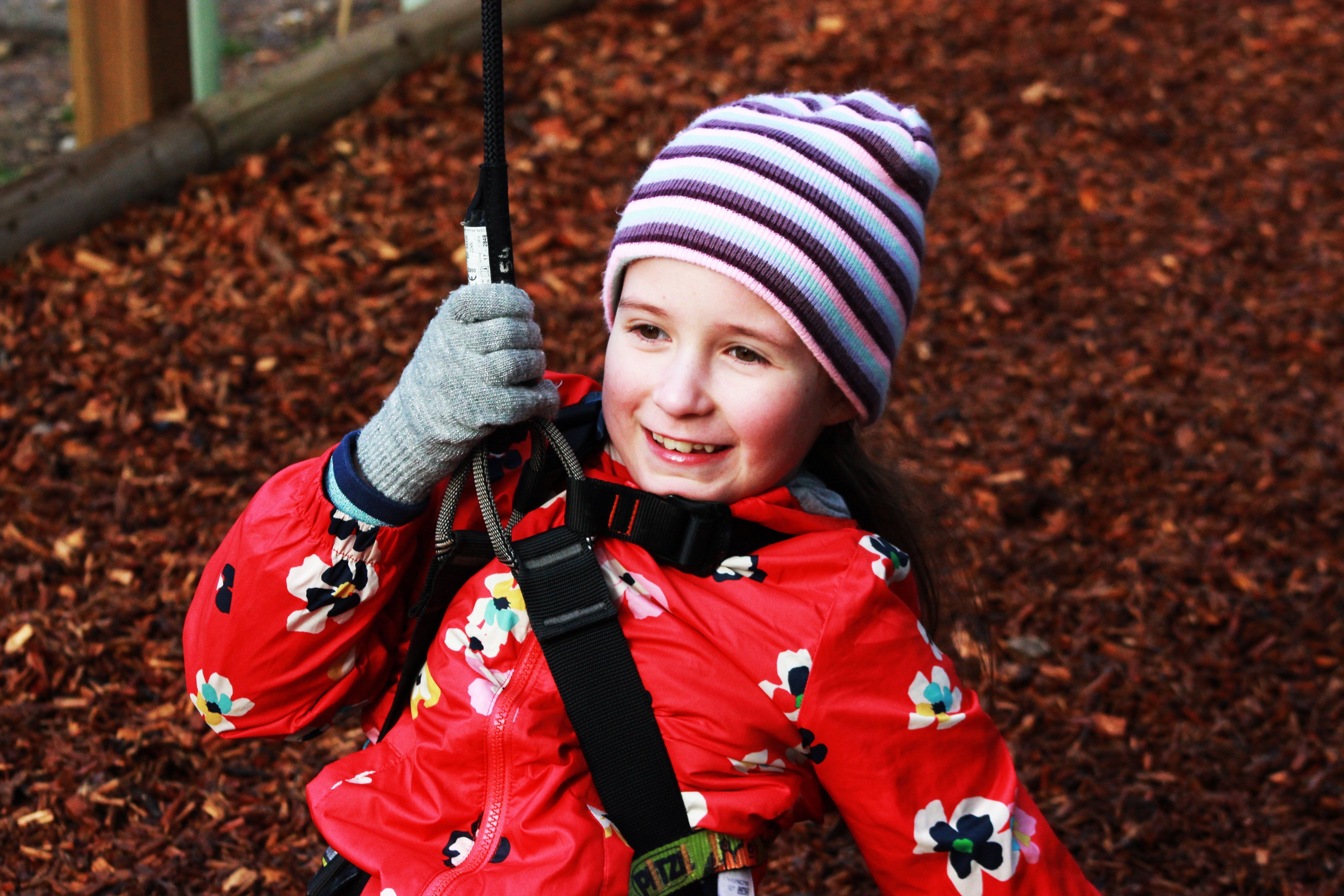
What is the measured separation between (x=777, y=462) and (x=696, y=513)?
17cm

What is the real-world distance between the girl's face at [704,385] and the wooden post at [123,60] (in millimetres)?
3291

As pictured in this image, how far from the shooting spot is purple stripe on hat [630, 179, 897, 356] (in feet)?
6.48

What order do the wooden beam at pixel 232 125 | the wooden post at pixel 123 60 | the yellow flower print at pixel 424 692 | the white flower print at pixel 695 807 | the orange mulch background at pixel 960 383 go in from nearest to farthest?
1. the white flower print at pixel 695 807
2. the yellow flower print at pixel 424 692
3. the orange mulch background at pixel 960 383
4. the wooden beam at pixel 232 125
5. the wooden post at pixel 123 60

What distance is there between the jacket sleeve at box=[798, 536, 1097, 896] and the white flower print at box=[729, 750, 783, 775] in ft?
0.24

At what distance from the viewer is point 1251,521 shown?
13.2ft

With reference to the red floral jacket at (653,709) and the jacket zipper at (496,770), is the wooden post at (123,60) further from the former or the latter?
the jacket zipper at (496,770)

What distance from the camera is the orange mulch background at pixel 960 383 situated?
310 centimetres

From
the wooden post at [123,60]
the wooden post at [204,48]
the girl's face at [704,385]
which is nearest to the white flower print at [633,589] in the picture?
the girl's face at [704,385]

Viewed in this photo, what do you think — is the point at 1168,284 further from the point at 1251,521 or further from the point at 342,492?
the point at 342,492

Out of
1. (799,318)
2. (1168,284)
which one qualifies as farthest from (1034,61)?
(799,318)

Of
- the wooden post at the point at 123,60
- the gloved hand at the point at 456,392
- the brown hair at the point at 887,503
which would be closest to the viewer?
the gloved hand at the point at 456,392

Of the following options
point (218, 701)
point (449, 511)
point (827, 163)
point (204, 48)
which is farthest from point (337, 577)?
point (204, 48)

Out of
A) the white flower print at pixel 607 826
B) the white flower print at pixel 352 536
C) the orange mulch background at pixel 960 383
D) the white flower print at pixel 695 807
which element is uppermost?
the white flower print at pixel 352 536

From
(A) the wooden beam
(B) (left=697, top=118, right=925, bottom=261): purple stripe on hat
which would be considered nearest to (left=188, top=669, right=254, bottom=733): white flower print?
(B) (left=697, top=118, right=925, bottom=261): purple stripe on hat
